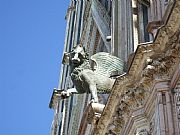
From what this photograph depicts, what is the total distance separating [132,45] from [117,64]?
4.70 feet

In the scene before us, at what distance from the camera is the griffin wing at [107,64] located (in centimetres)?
1284

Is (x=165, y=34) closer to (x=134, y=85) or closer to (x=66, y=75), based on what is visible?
(x=134, y=85)

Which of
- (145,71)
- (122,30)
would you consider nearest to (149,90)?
(145,71)

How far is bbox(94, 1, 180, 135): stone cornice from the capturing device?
9.34m

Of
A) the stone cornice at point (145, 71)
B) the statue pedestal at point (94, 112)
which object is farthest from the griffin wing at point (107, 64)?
the stone cornice at point (145, 71)

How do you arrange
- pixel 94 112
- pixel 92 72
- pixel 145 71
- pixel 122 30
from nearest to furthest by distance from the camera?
pixel 145 71 → pixel 94 112 → pixel 92 72 → pixel 122 30

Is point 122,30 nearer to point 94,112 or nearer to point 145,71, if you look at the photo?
point 94,112

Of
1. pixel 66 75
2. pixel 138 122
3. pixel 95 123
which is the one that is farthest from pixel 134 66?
pixel 66 75

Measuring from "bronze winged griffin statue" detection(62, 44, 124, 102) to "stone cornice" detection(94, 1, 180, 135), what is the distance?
159cm

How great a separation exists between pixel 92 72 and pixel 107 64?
0.53m

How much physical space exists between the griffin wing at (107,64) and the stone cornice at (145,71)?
210 cm

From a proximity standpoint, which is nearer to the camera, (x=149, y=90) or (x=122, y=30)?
(x=149, y=90)

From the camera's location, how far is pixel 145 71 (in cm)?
956

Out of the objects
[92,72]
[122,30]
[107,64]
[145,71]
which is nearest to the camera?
[145,71]
